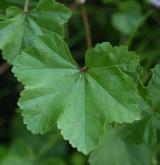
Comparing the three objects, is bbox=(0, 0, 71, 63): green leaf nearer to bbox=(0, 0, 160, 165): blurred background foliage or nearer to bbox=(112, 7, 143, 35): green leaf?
bbox=(0, 0, 160, 165): blurred background foliage

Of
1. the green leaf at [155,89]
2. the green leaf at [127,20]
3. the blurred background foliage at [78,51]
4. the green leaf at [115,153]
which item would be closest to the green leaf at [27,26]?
the green leaf at [155,89]

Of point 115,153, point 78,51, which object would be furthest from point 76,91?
point 78,51

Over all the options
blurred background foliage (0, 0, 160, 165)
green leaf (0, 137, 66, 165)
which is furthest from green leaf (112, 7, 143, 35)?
green leaf (0, 137, 66, 165)

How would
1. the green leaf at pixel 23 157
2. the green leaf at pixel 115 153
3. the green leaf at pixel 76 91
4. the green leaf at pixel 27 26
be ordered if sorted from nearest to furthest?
the green leaf at pixel 76 91
the green leaf at pixel 27 26
the green leaf at pixel 115 153
the green leaf at pixel 23 157

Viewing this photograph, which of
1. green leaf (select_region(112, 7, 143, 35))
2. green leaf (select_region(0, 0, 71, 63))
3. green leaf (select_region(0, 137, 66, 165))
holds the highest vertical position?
green leaf (select_region(0, 0, 71, 63))

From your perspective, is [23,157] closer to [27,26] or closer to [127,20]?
[127,20]

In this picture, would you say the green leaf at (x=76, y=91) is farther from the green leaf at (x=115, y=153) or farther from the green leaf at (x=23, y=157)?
the green leaf at (x=23, y=157)

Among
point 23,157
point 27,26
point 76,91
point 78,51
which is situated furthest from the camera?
point 78,51
